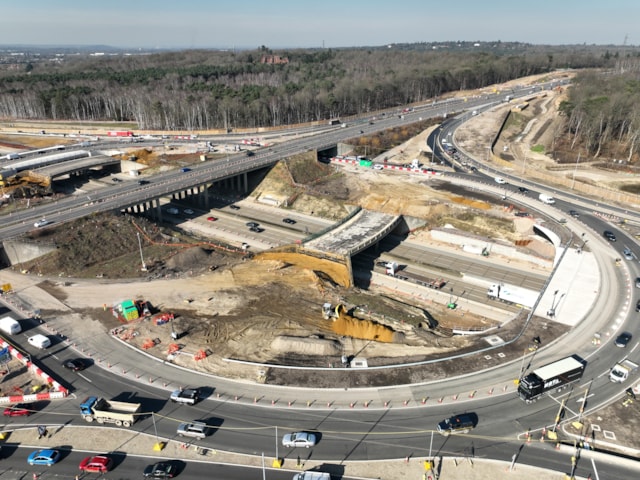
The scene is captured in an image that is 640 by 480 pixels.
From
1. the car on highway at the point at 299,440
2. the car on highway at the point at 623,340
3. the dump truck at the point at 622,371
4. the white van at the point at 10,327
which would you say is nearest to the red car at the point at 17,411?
the white van at the point at 10,327

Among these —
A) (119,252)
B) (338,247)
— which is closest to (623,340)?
(338,247)

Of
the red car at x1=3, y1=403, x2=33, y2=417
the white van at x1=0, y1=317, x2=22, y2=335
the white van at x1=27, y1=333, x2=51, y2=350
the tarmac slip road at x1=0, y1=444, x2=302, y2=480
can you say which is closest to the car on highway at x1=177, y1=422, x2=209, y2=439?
the tarmac slip road at x1=0, y1=444, x2=302, y2=480

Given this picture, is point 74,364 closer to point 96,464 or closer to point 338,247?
point 96,464

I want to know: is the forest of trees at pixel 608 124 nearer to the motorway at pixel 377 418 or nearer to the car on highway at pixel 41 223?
the motorway at pixel 377 418

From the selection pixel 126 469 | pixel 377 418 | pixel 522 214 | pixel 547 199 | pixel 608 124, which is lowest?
pixel 126 469

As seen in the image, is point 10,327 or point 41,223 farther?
point 41,223

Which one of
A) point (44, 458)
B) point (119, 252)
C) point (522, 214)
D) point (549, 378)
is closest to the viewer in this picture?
point (44, 458)

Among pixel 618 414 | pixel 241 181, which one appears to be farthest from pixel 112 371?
pixel 241 181
